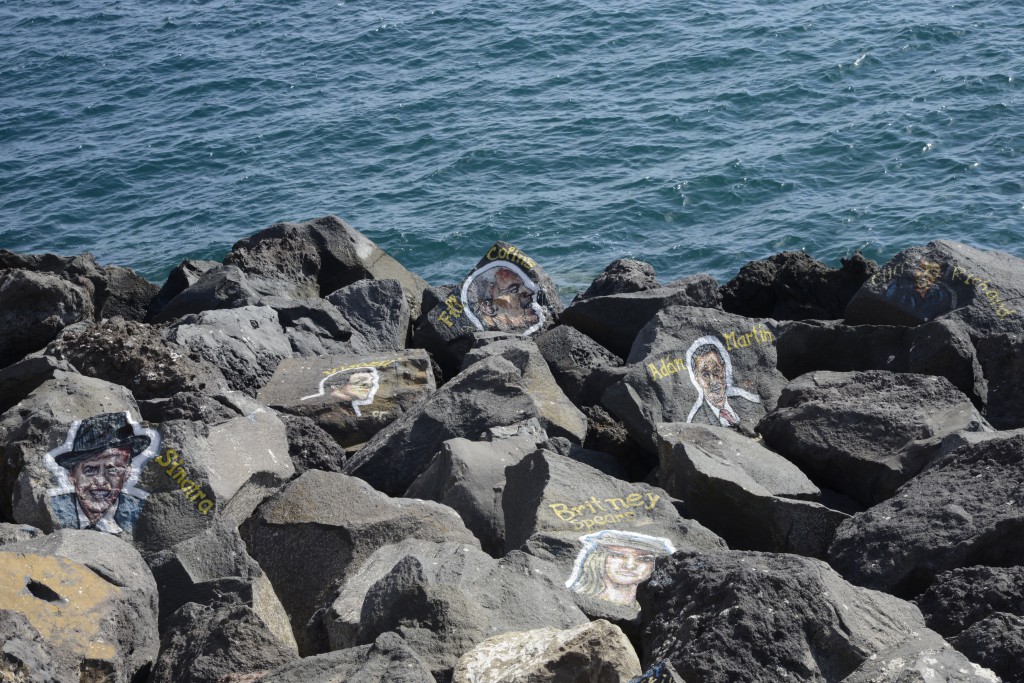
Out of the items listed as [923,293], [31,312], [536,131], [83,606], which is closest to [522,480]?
[83,606]

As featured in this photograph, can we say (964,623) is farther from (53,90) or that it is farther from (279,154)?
(53,90)

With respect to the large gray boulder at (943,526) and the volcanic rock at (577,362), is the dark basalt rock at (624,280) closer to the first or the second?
the volcanic rock at (577,362)

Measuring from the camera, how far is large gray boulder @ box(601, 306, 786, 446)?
8.27 meters

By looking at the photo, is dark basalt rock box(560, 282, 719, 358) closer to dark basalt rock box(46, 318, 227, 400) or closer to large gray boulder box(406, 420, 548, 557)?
large gray boulder box(406, 420, 548, 557)

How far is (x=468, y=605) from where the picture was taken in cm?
491

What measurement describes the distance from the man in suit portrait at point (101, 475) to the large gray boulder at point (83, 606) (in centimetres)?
86

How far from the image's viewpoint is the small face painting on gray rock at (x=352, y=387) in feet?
28.1

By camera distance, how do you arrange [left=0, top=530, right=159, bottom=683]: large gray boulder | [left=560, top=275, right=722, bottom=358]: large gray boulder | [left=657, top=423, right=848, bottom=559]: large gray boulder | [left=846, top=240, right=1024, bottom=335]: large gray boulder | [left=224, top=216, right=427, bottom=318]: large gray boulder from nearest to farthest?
1. [left=0, top=530, right=159, bottom=683]: large gray boulder
2. [left=657, top=423, right=848, bottom=559]: large gray boulder
3. [left=846, top=240, right=1024, bottom=335]: large gray boulder
4. [left=560, top=275, right=722, bottom=358]: large gray boulder
5. [left=224, top=216, right=427, bottom=318]: large gray boulder

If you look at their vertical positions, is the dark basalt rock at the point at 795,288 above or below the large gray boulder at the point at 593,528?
below

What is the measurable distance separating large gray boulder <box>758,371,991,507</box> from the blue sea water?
8087 mm

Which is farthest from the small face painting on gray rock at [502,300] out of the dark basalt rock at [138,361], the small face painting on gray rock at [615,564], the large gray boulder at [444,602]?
the large gray boulder at [444,602]

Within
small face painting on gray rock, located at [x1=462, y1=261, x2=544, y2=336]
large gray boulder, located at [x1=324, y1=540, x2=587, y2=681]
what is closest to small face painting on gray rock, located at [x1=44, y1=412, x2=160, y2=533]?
large gray boulder, located at [x1=324, y1=540, x2=587, y2=681]

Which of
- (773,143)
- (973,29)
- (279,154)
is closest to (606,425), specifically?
(773,143)

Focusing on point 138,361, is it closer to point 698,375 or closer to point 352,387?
point 352,387
